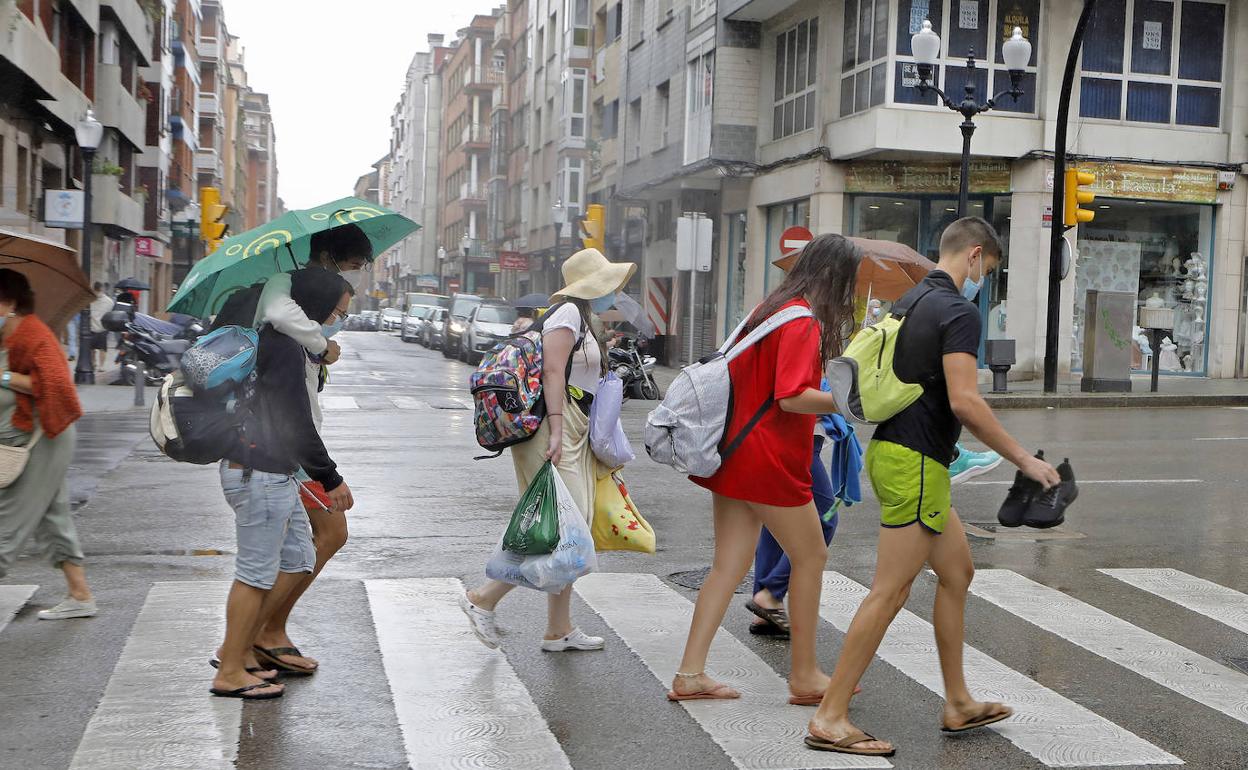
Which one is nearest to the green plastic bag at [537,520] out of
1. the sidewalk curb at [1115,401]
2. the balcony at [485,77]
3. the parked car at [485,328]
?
the sidewalk curb at [1115,401]

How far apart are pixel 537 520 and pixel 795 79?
24.6m

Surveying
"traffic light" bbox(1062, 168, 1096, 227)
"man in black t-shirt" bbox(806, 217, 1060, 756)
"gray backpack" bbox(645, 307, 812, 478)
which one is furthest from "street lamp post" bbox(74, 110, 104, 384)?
"man in black t-shirt" bbox(806, 217, 1060, 756)

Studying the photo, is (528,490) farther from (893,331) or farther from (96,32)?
(96,32)

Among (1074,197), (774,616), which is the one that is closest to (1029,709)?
(774,616)

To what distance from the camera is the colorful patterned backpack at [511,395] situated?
5711mm

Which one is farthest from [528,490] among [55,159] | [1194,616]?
[55,159]

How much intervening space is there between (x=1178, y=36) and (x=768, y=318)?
24.0 meters

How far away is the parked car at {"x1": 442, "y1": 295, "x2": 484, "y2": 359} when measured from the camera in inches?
1527

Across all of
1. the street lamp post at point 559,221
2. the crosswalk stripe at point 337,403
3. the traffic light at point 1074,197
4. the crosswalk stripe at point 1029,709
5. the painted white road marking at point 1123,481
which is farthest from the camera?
the street lamp post at point 559,221

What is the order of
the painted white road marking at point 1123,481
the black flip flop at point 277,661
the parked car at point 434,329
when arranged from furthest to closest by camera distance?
the parked car at point 434,329, the painted white road marking at point 1123,481, the black flip flop at point 277,661

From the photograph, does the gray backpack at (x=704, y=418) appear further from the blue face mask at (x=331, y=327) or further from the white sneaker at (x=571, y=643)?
the blue face mask at (x=331, y=327)

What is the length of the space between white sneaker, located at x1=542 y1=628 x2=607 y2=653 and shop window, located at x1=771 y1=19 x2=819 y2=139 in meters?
22.8

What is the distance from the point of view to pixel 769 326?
5.06 metres

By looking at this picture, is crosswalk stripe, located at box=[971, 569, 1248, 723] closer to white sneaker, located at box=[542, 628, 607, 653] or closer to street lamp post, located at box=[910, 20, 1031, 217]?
white sneaker, located at box=[542, 628, 607, 653]
